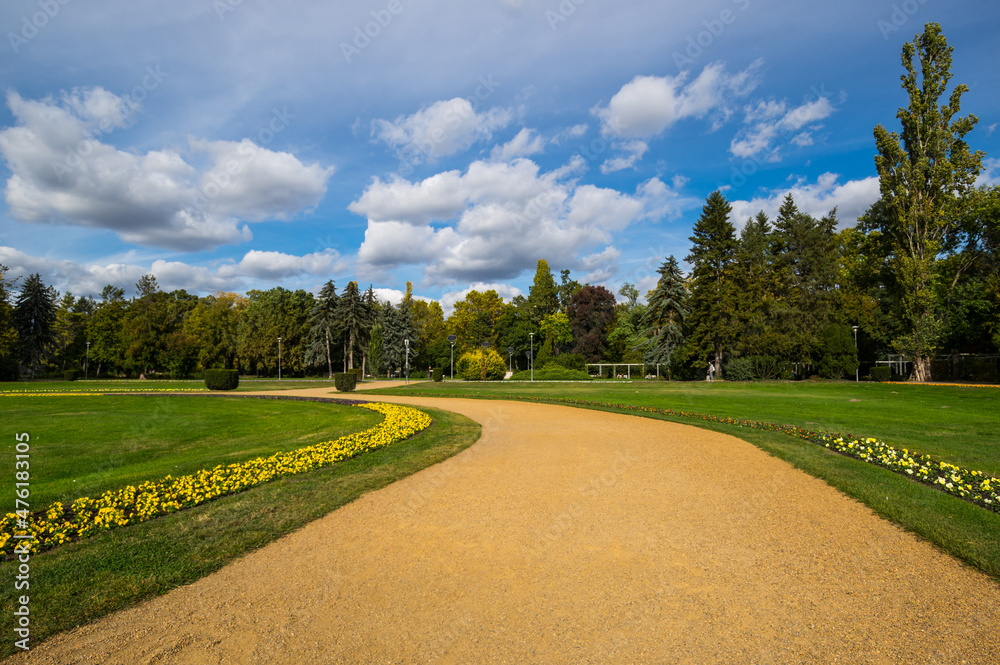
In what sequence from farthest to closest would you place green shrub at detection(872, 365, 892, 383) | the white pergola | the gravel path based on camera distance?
the white pergola < green shrub at detection(872, 365, 892, 383) < the gravel path

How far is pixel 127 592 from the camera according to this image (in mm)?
3689

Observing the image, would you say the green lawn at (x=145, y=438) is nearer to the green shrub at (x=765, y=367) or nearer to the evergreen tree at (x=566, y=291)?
the green shrub at (x=765, y=367)

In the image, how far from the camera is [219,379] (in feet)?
99.6

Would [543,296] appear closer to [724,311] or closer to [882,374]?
[724,311]

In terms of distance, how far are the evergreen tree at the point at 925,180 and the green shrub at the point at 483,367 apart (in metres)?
30.0

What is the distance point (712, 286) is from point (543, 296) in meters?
32.6

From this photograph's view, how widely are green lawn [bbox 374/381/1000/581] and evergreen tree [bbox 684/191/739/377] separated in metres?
13.2

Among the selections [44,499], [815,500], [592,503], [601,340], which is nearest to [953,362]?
[601,340]

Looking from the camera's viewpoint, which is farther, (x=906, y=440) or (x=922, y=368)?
(x=922, y=368)

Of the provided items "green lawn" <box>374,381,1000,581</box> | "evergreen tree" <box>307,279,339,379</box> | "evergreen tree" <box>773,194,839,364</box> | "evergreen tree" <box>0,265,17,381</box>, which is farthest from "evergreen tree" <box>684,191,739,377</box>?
"evergreen tree" <box>0,265,17,381</box>

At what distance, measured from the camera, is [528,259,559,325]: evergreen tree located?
6875 centimetres

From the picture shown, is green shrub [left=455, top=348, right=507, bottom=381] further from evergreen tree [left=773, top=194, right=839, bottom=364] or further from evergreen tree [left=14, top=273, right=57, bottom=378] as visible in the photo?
evergreen tree [left=14, top=273, right=57, bottom=378]

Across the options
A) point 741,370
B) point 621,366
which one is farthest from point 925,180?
point 621,366

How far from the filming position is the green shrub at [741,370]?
36312 millimetres
